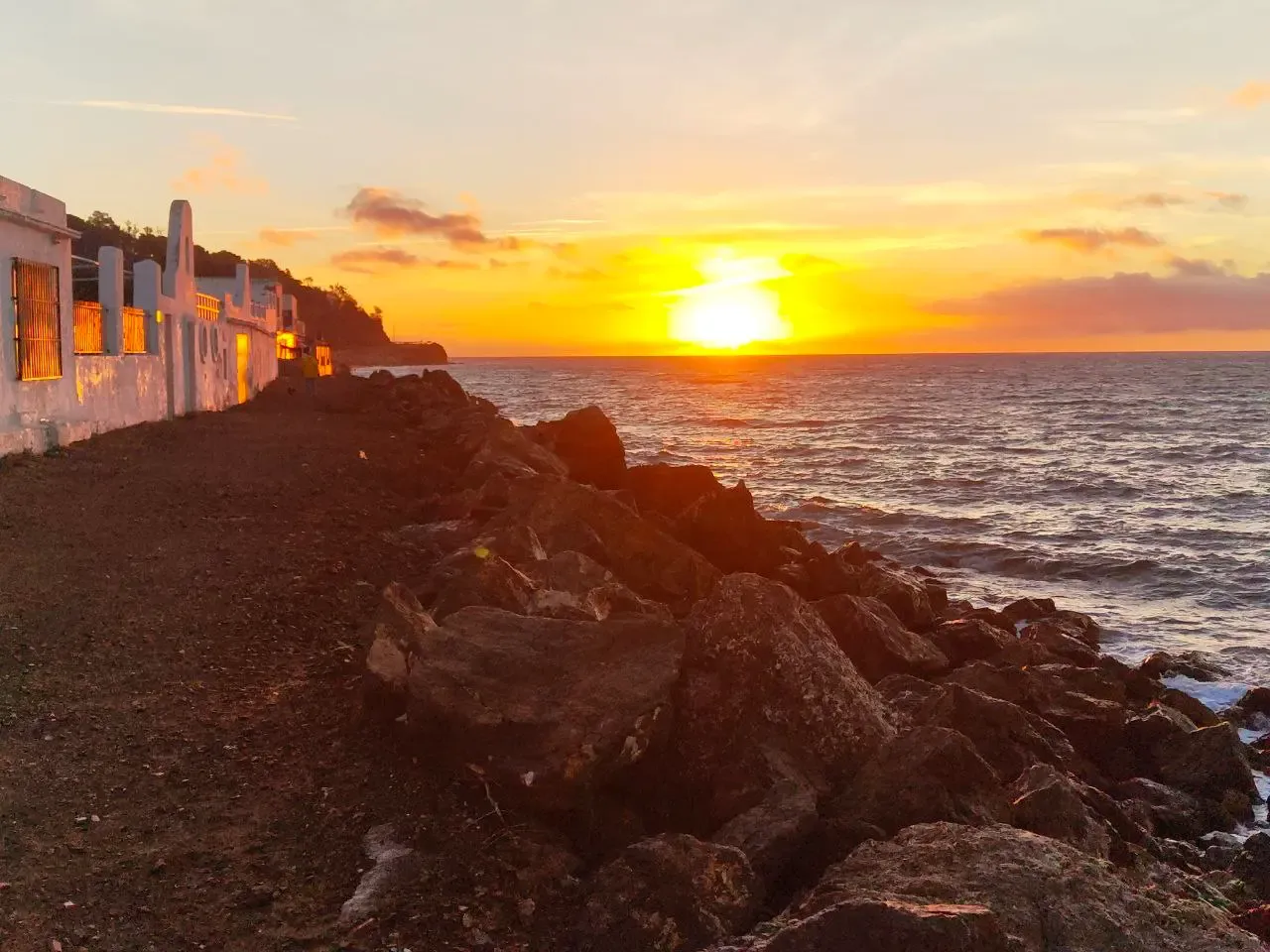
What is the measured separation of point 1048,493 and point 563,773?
25.6 m

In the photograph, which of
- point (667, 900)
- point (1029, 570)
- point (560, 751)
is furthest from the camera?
point (1029, 570)

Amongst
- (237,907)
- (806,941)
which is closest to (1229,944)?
(806,941)

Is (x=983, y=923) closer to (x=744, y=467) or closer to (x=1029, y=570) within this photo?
(x=1029, y=570)

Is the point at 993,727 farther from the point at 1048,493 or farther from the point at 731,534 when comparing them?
the point at 1048,493

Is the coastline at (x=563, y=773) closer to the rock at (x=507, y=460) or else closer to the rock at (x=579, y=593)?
the rock at (x=579, y=593)

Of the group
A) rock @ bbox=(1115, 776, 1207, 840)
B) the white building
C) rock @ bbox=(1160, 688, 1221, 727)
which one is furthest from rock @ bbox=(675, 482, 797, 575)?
the white building

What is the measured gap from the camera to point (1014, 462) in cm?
3512

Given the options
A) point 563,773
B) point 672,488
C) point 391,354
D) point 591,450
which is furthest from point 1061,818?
point 391,354

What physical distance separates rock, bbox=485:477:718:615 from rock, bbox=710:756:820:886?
490cm

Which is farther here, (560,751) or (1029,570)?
(1029,570)

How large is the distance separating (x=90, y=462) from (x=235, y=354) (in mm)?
19869

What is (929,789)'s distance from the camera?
15.5 feet

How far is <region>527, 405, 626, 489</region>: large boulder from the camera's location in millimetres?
18156

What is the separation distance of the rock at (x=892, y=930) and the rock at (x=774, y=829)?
121cm
